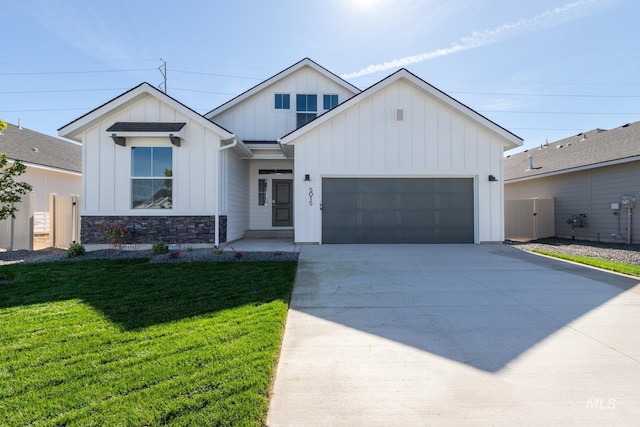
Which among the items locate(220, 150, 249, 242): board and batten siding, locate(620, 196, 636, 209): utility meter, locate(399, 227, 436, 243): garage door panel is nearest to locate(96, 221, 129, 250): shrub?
locate(220, 150, 249, 242): board and batten siding

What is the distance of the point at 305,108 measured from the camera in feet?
45.8

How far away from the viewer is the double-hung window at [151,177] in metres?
9.75

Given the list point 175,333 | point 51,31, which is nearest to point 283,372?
point 175,333

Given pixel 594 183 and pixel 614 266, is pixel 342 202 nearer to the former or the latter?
pixel 614 266

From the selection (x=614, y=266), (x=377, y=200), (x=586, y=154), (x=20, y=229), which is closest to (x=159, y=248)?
(x=20, y=229)

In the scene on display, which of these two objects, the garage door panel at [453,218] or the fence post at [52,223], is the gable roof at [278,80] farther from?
the garage door panel at [453,218]

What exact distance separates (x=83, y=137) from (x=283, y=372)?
1020cm

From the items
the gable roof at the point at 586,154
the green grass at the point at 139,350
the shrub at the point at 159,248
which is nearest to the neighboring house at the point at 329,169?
the shrub at the point at 159,248

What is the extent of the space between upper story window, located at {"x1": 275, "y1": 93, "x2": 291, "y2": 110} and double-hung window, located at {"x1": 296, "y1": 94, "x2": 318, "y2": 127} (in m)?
0.38

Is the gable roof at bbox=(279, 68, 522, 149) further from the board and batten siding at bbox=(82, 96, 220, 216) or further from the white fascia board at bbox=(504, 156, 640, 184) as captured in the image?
the white fascia board at bbox=(504, 156, 640, 184)

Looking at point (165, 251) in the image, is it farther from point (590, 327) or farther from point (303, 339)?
point (590, 327)

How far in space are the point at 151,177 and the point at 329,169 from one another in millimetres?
5369

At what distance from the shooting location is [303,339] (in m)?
3.46

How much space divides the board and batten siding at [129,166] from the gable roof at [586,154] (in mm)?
13896
